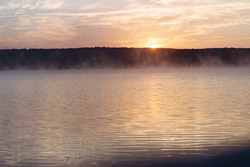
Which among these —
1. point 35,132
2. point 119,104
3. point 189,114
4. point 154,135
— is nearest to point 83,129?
point 35,132

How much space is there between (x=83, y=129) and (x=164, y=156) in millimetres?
5835

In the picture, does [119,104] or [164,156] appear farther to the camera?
[119,104]

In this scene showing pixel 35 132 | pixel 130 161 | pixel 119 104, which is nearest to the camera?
pixel 130 161

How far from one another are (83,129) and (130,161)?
584cm

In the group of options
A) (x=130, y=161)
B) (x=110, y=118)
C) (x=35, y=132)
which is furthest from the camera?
(x=110, y=118)

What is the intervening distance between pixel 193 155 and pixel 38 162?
4.67 meters

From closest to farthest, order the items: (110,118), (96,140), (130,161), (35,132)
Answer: (130,161) → (96,140) → (35,132) → (110,118)

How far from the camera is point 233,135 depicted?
602 inches

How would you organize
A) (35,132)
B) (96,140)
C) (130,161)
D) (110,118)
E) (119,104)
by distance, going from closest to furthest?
(130,161), (96,140), (35,132), (110,118), (119,104)

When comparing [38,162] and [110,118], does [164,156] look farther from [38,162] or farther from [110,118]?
[110,118]

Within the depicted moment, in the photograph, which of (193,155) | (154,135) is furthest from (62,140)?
(193,155)

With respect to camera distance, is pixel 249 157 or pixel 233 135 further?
pixel 233 135

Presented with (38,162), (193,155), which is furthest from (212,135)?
(38,162)

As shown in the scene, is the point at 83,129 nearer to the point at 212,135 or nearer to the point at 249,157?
the point at 212,135
